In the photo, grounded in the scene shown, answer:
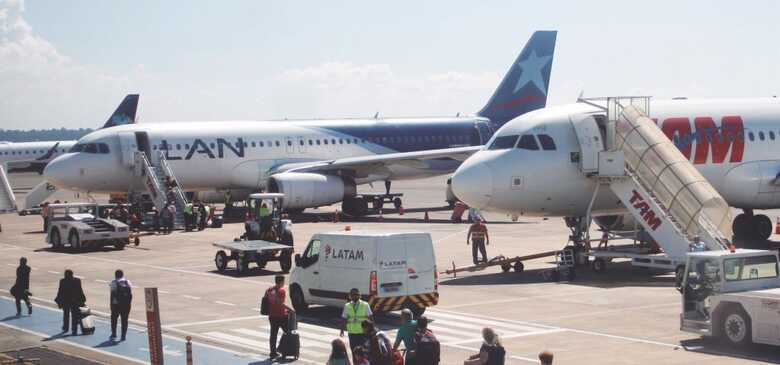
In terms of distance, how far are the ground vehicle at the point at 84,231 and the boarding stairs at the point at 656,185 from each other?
2059 centimetres

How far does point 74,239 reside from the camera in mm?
44875

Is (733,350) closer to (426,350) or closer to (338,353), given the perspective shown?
(426,350)

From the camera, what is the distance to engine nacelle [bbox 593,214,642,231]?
35000 millimetres

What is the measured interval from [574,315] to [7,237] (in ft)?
112

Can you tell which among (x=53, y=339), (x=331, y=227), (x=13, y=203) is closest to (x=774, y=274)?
(x=53, y=339)

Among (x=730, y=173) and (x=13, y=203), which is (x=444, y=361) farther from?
(x=13, y=203)

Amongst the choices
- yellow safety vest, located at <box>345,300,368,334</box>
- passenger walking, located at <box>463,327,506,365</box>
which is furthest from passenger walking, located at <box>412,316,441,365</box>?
yellow safety vest, located at <box>345,300,368,334</box>

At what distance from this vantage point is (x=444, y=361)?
21.1m

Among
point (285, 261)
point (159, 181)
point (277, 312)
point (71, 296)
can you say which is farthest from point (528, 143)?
point (159, 181)

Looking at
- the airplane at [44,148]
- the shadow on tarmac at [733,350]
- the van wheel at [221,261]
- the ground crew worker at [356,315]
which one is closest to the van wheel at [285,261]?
the van wheel at [221,261]

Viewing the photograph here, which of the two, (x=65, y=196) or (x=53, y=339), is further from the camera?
(x=65, y=196)

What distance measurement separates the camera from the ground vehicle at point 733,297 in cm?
2036

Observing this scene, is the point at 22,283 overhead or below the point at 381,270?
below

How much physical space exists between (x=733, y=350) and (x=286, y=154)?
41.4 meters
